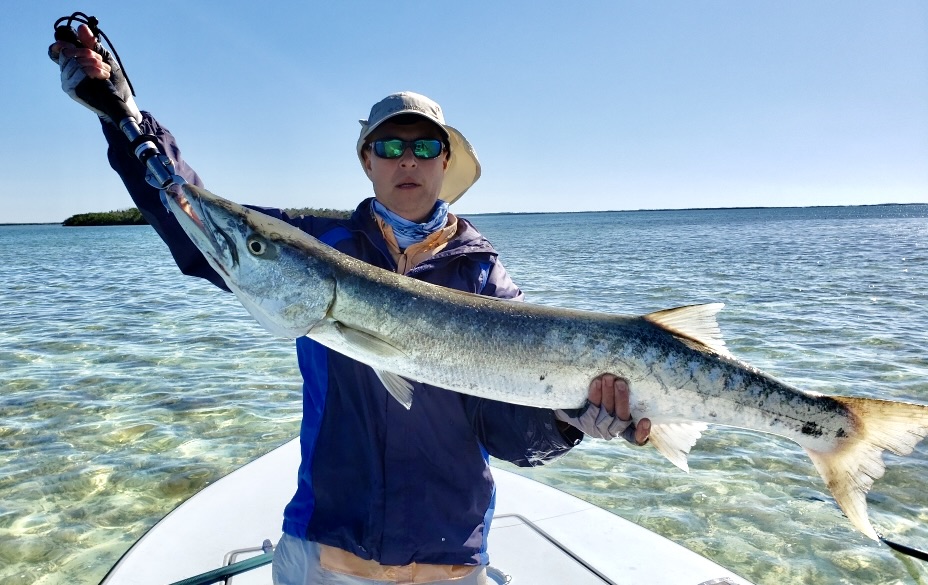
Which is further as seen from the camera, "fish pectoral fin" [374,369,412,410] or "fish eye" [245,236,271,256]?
"fish eye" [245,236,271,256]

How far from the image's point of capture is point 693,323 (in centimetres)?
327

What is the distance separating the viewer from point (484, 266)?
3418 mm

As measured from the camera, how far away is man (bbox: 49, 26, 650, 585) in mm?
2988

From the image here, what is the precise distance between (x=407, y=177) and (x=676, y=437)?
2045mm

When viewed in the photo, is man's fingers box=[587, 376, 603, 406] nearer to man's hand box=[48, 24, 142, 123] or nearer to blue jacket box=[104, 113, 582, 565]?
blue jacket box=[104, 113, 582, 565]

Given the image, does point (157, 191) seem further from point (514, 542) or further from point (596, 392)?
point (514, 542)

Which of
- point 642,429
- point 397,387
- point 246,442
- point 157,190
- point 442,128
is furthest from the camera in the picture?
point 246,442

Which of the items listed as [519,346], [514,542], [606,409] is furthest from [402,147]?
[514,542]

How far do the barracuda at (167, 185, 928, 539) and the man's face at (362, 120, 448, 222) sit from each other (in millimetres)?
518

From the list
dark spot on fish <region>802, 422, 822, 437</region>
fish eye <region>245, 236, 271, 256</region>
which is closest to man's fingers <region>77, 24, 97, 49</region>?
fish eye <region>245, 236, 271, 256</region>

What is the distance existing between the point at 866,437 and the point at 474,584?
217cm

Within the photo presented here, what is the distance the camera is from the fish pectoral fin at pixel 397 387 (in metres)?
2.86

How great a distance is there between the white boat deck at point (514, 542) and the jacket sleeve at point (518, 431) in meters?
1.57

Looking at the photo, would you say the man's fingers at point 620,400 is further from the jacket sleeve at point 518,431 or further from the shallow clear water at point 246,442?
the shallow clear water at point 246,442
